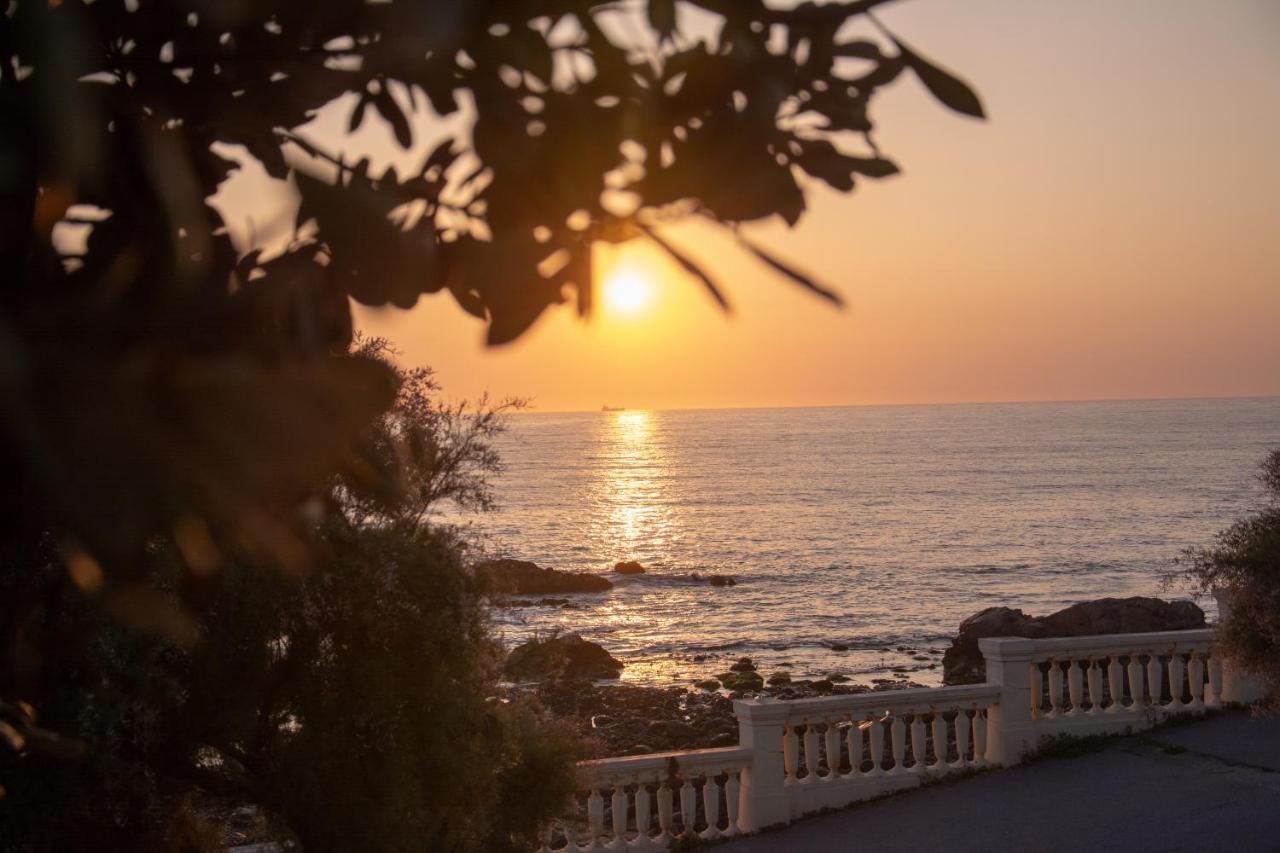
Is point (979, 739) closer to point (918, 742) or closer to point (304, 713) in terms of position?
point (918, 742)

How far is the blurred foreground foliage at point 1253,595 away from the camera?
9.73 metres

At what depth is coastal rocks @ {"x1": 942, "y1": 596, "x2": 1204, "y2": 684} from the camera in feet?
74.5

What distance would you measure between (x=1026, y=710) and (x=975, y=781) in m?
0.88

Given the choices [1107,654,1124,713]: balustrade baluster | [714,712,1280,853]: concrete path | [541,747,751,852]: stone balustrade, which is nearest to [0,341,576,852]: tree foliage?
[541,747,751,852]: stone balustrade

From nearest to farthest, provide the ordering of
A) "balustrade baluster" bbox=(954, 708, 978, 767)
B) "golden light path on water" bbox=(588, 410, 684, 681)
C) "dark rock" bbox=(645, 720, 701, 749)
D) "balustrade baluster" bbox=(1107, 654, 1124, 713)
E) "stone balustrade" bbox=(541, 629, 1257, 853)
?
"stone balustrade" bbox=(541, 629, 1257, 853), "balustrade baluster" bbox=(954, 708, 978, 767), "balustrade baluster" bbox=(1107, 654, 1124, 713), "dark rock" bbox=(645, 720, 701, 749), "golden light path on water" bbox=(588, 410, 684, 681)

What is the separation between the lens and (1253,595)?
981 cm

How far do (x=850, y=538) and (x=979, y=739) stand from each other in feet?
172

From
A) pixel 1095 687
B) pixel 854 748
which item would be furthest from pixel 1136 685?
pixel 854 748

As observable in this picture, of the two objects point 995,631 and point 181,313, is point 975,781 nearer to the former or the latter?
point 181,313

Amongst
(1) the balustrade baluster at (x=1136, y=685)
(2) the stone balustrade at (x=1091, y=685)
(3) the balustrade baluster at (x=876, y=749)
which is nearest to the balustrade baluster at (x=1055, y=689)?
(2) the stone balustrade at (x=1091, y=685)

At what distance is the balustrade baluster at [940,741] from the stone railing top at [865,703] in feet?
0.45

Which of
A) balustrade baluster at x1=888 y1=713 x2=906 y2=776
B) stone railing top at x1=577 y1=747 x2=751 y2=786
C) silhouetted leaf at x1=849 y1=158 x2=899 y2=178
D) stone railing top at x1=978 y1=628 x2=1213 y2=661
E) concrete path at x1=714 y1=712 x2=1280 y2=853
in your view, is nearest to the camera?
silhouetted leaf at x1=849 y1=158 x2=899 y2=178

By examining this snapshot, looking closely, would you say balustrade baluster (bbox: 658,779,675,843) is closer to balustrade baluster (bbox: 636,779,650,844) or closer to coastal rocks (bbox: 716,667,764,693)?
balustrade baluster (bbox: 636,779,650,844)

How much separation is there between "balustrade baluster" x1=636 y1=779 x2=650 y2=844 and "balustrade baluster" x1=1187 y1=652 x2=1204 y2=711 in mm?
5937
